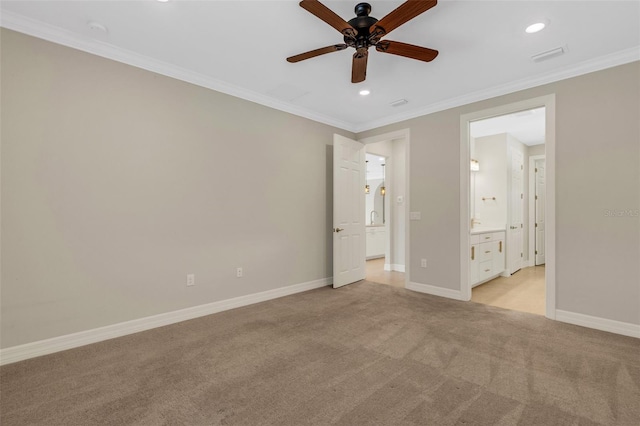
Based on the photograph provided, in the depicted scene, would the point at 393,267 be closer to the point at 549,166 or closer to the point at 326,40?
the point at 549,166

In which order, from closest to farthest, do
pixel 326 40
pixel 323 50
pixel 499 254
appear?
pixel 323 50 < pixel 326 40 < pixel 499 254

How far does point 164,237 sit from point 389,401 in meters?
2.56

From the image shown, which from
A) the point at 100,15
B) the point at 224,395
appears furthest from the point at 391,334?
the point at 100,15

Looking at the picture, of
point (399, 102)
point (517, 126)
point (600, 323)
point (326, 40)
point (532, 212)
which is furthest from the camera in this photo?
point (532, 212)

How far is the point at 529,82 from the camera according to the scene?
11.1ft

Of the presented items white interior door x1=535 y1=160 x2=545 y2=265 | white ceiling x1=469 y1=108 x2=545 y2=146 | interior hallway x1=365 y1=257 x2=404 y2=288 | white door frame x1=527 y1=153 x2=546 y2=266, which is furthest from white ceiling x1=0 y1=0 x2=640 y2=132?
white interior door x1=535 y1=160 x2=545 y2=265

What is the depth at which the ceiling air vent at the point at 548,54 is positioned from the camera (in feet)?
9.12

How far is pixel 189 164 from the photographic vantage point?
3283mm

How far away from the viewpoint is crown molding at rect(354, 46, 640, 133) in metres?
2.84

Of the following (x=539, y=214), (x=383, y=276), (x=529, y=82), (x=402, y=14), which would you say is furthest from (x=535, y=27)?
(x=539, y=214)

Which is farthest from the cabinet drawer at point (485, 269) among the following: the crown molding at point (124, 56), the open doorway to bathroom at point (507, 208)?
the crown molding at point (124, 56)

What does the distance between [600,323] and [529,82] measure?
2637mm

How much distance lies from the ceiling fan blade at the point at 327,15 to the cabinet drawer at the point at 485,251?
379 cm

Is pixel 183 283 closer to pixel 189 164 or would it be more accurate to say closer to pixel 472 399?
pixel 189 164
